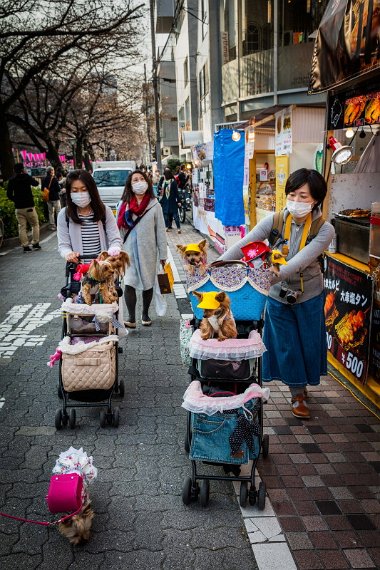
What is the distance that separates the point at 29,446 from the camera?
142 inches

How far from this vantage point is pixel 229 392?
2.89 meters

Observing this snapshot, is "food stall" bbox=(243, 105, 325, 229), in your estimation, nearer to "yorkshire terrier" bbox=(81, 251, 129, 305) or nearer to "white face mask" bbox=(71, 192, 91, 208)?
"white face mask" bbox=(71, 192, 91, 208)

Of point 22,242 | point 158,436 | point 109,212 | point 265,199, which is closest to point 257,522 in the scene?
point 158,436

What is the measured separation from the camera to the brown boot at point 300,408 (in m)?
3.98

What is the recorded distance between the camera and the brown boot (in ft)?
13.1

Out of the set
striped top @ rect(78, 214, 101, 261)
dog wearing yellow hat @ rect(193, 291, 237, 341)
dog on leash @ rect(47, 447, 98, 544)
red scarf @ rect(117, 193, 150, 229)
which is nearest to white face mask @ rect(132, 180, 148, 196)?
red scarf @ rect(117, 193, 150, 229)

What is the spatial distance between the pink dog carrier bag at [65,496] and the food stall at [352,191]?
275 cm

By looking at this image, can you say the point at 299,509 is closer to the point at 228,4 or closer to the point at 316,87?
the point at 316,87

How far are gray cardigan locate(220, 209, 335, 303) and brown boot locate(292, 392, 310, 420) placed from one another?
2.98 feet

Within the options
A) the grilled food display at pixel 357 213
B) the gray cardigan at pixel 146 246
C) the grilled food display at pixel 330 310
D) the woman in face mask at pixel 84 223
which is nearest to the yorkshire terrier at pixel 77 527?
the woman in face mask at pixel 84 223

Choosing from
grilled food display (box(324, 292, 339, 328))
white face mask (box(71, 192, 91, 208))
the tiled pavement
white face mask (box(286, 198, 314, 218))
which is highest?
white face mask (box(71, 192, 91, 208))

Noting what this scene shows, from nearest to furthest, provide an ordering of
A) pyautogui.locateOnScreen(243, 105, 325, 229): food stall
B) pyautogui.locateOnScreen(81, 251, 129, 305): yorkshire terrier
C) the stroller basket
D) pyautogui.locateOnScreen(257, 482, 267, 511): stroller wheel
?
pyautogui.locateOnScreen(257, 482, 267, 511): stroller wheel → the stroller basket → pyautogui.locateOnScreen(81, 251, 129, 305): yorkshire terrier → pyautogui.locateOnScreen(243, 105, 325, 229): food stall

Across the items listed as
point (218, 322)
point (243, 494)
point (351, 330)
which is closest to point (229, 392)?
point (218, 322)

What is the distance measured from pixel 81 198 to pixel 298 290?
2202 millimetres
